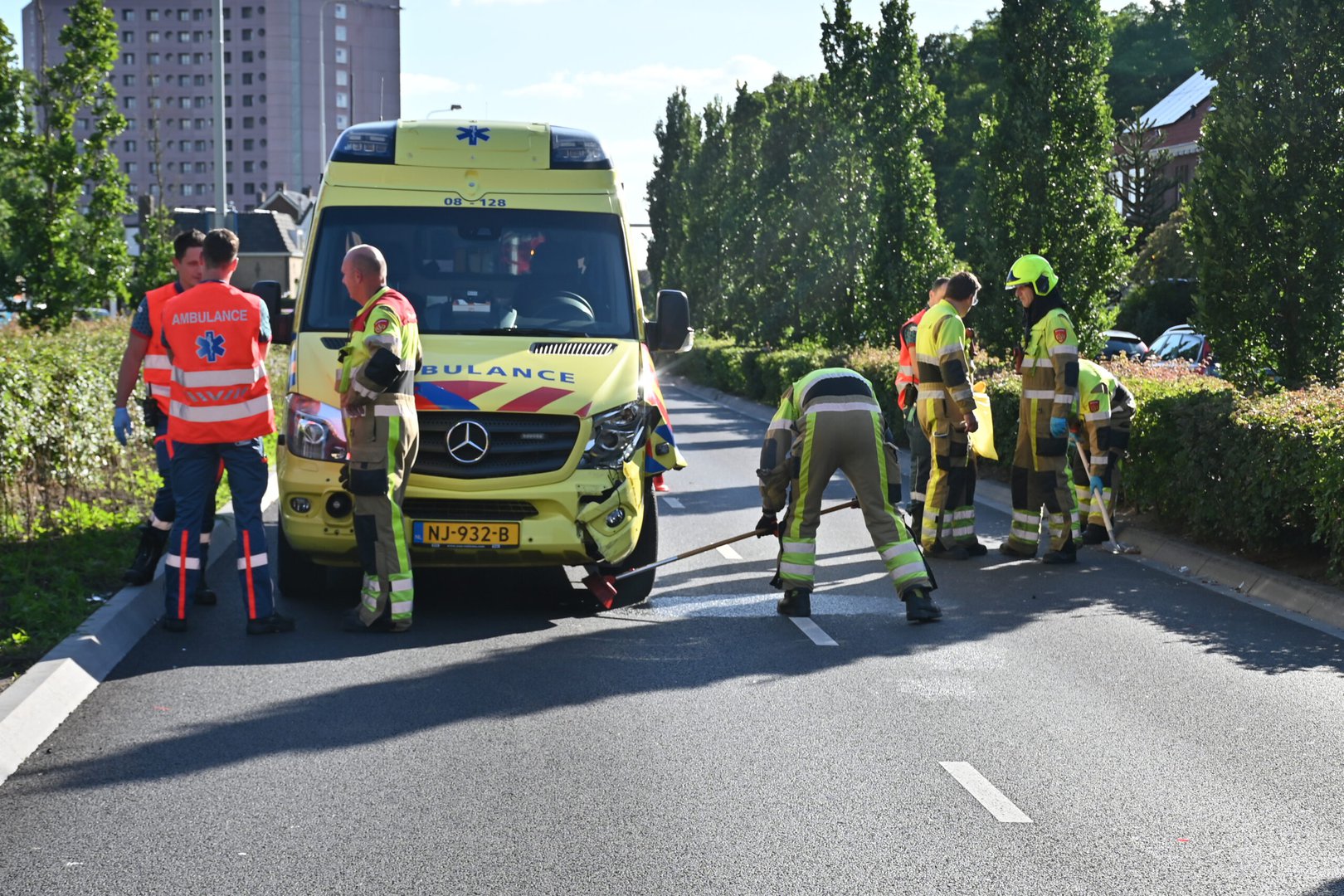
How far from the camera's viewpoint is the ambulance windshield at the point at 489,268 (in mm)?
10062

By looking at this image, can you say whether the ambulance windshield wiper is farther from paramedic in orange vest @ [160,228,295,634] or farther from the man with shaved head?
paramedic in orange vest @ [160,228,295,634]

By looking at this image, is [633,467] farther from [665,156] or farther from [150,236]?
[665,156]

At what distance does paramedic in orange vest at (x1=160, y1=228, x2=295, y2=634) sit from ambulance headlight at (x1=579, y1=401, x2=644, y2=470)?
5.76 ft

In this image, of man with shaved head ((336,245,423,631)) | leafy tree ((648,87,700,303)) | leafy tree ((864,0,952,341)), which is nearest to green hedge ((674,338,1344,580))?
man with shaved head ((336,245,423,631))

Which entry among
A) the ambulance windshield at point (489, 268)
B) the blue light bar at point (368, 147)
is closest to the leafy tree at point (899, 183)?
the ambulance windshield at point (489, 268)

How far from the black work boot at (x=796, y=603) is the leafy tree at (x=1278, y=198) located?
21.6ft

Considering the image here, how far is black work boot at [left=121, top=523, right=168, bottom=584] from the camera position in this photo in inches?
381

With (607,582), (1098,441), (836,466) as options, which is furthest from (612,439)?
(1098,441)

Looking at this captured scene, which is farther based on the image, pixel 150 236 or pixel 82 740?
pixel 150 236

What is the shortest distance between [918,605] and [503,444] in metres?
2.47

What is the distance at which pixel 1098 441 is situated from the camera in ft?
42.4

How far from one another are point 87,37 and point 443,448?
2098 cm

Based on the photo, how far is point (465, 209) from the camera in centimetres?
1039

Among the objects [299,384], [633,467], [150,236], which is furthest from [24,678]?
[150,236]
